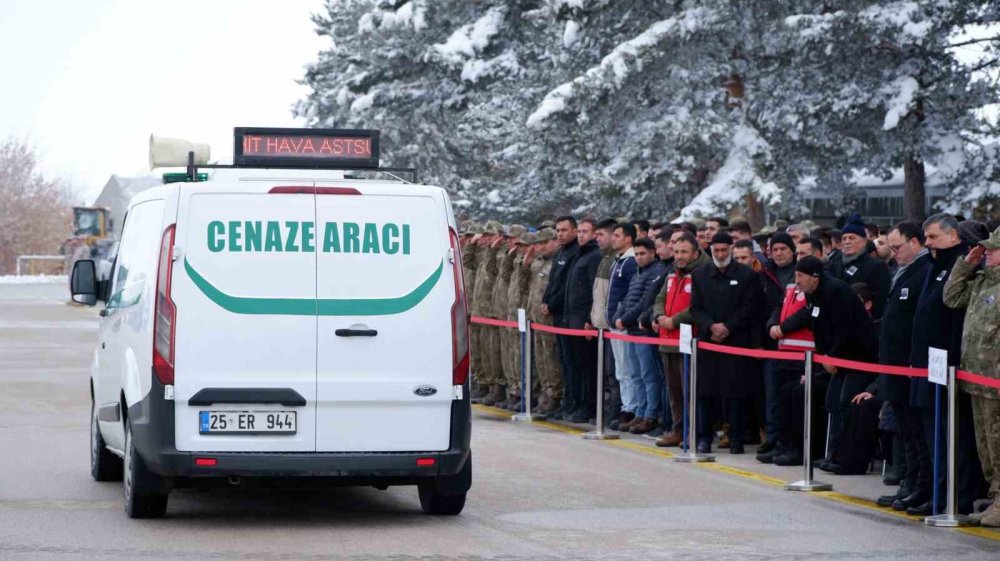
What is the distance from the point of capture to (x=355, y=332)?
34.6ft

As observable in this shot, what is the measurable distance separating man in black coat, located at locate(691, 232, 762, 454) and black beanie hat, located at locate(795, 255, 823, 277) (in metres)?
1.67

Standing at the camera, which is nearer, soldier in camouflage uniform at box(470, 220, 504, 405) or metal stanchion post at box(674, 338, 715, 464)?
metal stanchion post at box(674, 338, 715, 464)

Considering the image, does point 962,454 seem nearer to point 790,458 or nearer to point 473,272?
point 790,458

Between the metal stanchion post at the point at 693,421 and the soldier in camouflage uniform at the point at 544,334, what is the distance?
380 centimetres

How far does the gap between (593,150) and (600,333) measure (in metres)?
19.6

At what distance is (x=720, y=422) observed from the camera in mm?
16812

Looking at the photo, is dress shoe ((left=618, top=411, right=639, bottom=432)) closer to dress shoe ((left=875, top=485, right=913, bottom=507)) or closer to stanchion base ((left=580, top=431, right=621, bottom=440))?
stanchion base ((left=580, top=431, right=621, bottom=440))

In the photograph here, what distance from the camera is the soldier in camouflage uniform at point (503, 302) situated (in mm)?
20750

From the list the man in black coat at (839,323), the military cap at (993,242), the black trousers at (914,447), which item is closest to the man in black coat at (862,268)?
the man in black coat at (839,323)

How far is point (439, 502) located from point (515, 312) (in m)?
9.04

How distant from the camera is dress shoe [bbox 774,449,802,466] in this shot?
14.8 meters

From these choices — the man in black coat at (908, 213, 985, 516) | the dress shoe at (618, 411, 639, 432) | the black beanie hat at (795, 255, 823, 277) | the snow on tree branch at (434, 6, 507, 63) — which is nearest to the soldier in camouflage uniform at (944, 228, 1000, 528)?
the man in black coat at (908, 213, 985, 516)

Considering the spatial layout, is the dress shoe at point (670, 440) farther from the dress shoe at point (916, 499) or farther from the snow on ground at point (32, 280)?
the snow on ground at point (32, 280)

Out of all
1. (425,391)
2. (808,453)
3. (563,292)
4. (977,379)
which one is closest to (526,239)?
(563,292)
